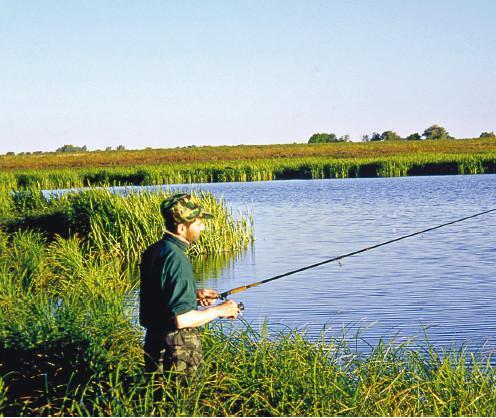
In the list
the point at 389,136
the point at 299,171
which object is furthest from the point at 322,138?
the point at 299,171

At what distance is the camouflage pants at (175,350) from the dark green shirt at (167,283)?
10 cm

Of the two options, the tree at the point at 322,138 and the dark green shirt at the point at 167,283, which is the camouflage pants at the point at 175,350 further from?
the tree at the point at 322,138

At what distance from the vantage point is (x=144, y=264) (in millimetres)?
5172

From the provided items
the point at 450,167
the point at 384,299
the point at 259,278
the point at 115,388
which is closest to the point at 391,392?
the point at 115,388

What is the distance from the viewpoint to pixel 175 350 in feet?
17.2

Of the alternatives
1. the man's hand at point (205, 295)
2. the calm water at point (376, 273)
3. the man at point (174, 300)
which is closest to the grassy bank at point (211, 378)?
the man at point (174, 300)

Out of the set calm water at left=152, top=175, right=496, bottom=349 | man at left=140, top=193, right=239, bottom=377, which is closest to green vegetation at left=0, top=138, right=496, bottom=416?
man at left=140, top=193, right=239, bottom=377

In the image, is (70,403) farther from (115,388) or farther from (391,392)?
(391,392)

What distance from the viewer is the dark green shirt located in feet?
16.3

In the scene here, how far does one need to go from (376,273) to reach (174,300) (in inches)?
439

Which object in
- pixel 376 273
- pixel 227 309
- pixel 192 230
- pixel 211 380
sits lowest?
pixel 376 273

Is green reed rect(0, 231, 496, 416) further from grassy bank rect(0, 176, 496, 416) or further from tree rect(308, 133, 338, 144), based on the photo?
tree rect(308, 133, 338, 144)

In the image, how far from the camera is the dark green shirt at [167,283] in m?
4.97

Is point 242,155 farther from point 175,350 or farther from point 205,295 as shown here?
point 175,350
